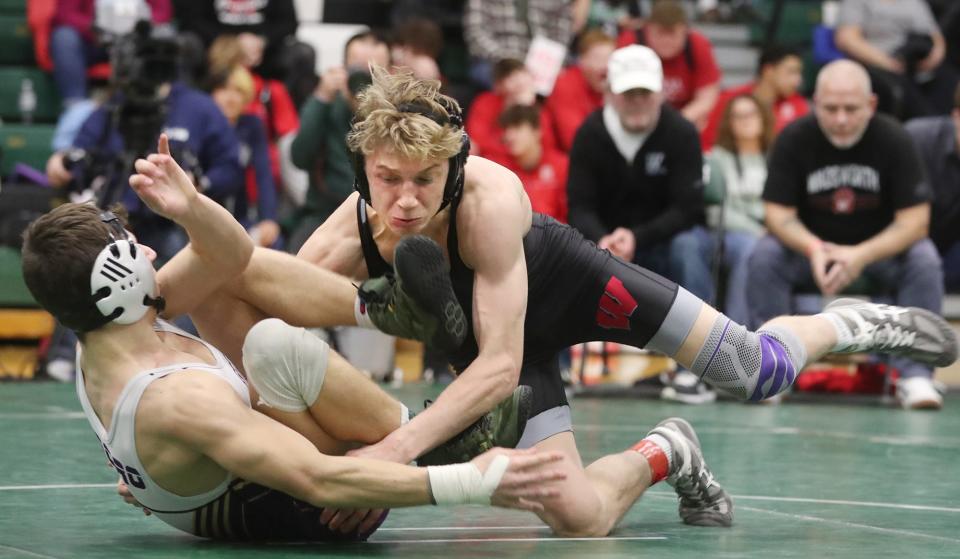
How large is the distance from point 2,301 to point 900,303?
4479 mm

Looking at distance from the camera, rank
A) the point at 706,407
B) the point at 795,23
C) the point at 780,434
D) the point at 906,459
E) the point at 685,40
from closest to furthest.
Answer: the point at 906,459 → the point at 780,434 → the point at 706,407 → the point at 685,40 → the point at 795,23

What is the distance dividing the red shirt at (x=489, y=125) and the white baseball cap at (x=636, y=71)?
1.22 m

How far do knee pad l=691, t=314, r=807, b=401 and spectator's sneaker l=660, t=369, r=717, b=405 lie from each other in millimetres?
3284

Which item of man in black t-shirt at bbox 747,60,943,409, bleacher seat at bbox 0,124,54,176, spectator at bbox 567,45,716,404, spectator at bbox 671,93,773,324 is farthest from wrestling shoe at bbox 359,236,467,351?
bleacher seat at bbox 0,124,54,176

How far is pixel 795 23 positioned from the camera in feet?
39.1

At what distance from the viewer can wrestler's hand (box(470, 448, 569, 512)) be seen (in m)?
3.66

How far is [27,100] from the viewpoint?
10000 millimetres

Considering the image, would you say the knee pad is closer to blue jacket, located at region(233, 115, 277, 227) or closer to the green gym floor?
the green gym floor

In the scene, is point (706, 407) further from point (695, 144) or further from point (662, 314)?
point (662, 314)

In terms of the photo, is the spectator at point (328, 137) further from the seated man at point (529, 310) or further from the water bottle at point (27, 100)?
the seated man at point (529, 310)

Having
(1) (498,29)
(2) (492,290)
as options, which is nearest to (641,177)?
(1) (498,29)

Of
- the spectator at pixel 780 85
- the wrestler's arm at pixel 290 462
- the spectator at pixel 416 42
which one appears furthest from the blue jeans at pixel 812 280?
the wrestler's arm at pixel 290 462

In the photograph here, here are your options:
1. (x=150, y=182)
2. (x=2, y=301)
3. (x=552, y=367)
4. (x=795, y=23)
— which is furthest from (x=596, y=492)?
(x=795, y=23)

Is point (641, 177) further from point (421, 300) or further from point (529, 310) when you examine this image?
point (421, 300)
